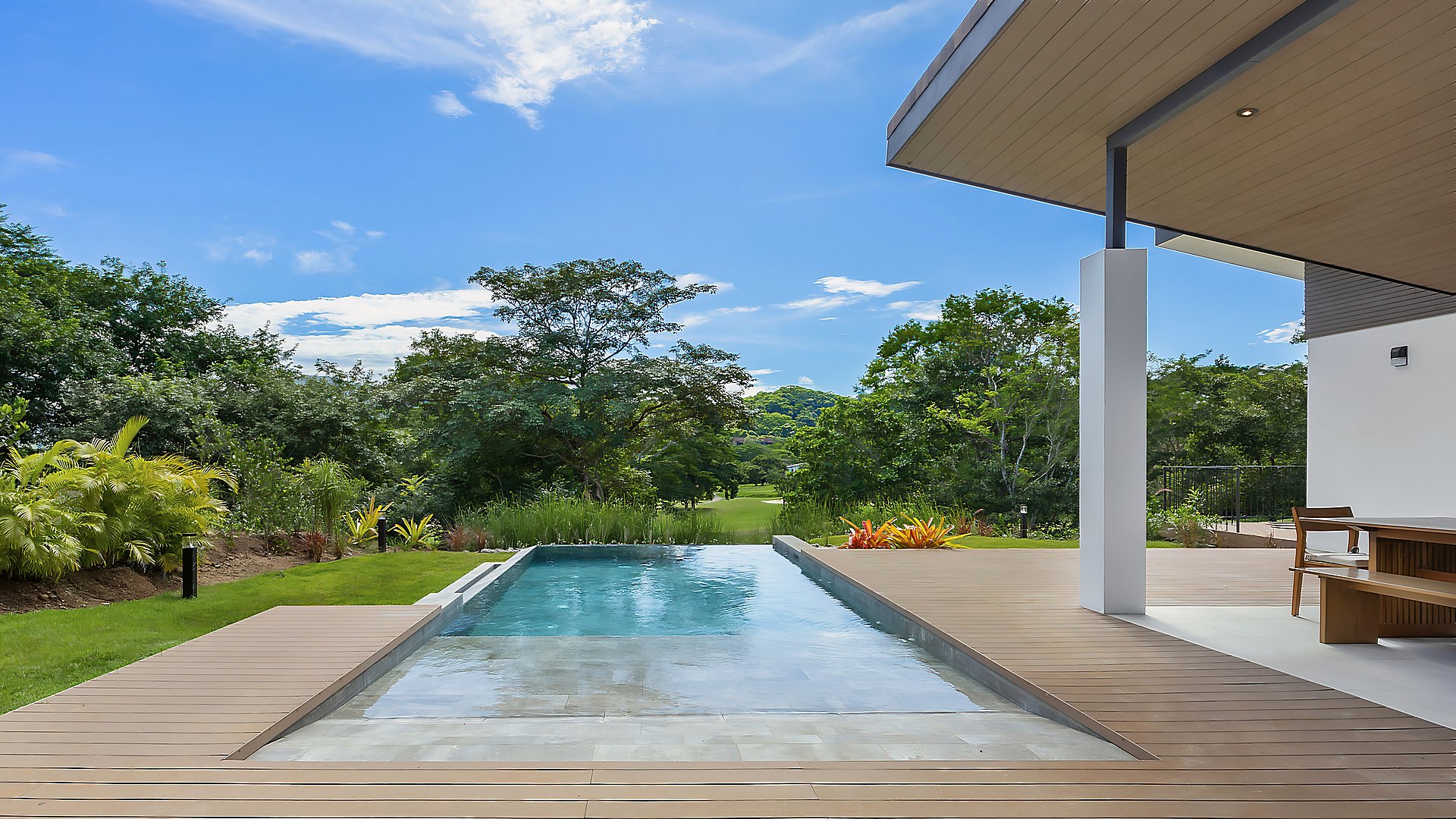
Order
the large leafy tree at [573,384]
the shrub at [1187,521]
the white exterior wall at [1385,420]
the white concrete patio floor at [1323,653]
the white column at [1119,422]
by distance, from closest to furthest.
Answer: the white concrete patio floor at [1323,653] < the white column at [1119,422] < the white exterior wall at [1385,420] < the shrub at [1187,521] < the large leafy tree at [573,384]

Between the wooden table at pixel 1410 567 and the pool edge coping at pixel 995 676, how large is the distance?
2.46m

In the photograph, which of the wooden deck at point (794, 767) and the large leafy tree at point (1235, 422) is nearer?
the wooden deck at point (794, 767)

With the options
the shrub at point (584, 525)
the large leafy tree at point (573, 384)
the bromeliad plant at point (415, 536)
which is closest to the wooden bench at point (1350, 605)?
the shrub at point (584, 525)

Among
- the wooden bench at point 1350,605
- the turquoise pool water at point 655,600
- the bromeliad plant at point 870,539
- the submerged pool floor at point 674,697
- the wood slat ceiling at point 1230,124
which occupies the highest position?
the wood slat ceiling at point 1230,124

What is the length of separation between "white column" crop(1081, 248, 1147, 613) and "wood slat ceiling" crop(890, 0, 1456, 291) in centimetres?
91

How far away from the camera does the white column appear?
4.86m

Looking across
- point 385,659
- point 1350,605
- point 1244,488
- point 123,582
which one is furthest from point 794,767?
point 1244,488

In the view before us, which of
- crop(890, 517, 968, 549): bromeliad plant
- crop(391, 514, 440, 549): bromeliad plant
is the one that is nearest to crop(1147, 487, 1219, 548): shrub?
crop(890, 517, 968, 549): bromeliad plant

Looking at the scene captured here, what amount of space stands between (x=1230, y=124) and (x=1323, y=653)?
119 inches

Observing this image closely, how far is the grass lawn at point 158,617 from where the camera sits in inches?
155

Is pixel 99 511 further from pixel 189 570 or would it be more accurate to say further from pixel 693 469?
pixel 693 469

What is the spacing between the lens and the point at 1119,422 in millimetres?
4875

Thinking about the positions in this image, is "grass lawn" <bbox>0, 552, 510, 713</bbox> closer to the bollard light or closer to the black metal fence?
the bollard light

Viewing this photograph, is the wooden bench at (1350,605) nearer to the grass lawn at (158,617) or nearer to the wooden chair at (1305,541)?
the wooden chair at (1305,541)
